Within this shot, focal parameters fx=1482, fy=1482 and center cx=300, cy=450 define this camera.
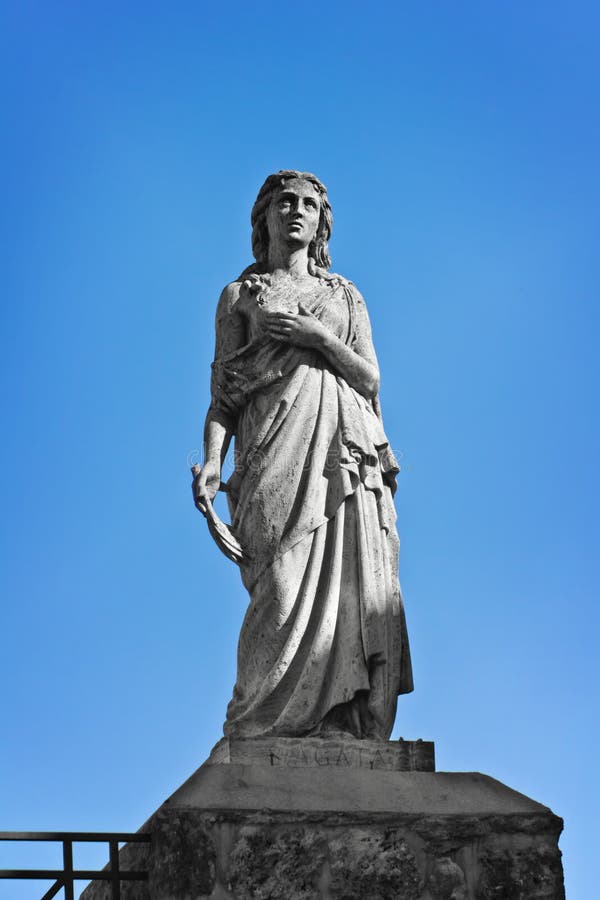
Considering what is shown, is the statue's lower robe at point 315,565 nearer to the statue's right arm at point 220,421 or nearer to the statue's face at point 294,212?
the statue's right arm at point 220,421

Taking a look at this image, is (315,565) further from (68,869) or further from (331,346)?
(68,869)

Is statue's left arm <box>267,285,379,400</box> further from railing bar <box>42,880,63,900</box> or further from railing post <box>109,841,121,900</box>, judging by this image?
railing bar <box>42,880,63,900</box>

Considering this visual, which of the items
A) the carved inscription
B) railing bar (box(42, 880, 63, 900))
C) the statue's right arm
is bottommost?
railing bar (box(42, 880, 63, 900))

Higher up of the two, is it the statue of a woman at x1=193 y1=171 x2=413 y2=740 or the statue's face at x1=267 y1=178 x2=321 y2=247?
the statue's face at x1=267 y1=178 x2=321 y2=247

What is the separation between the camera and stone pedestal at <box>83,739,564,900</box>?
23.7 ft

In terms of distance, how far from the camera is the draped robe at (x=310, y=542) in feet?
26.5

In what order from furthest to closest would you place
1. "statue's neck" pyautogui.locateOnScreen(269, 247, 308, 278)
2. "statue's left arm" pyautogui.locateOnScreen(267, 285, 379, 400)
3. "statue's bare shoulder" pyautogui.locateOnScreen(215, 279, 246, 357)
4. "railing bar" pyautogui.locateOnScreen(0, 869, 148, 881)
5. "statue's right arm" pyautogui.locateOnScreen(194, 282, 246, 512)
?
"statue's neck" pyautogui.locateOnScreen(269, 247, 308, 278), "statue's bare shoulder" pyautogui.locateOnScreen(215, 279, 246, 357), "statue's left arm" pyautogui.locateOnScreen(267, 285, 379, 400), "statue's right arm" pyautogui.locateOnScreen(194, 282, 246, 512), "railing bar" pyautogui.locateOnScreen(0, 869, 148, 881)

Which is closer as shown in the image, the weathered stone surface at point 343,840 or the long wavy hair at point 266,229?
the weathered stone surface at point 343,840

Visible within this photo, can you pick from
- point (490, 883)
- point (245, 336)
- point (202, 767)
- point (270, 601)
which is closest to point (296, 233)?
point (245, 336)

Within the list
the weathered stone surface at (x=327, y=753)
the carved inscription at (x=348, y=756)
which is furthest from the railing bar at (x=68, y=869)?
the carved inscription at (x=348, y=756)

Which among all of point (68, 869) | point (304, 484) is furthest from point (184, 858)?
point (304, 484)

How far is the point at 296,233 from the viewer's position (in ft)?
30.6

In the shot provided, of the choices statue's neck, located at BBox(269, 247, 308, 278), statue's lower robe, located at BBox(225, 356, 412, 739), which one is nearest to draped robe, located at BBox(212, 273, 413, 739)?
statue's lower robe, located at BBox(225, 356, 412, 739)

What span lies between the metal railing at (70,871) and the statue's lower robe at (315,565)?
968 mm
